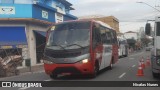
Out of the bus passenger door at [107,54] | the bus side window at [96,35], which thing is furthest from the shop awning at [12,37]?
the bus side window at [96,35]

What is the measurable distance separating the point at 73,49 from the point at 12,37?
1632cm

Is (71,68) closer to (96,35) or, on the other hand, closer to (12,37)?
(96,35)

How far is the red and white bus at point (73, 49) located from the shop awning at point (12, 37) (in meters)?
14.7

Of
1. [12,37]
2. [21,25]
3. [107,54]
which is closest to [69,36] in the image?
[107,54]

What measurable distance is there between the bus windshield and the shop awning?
14732mm

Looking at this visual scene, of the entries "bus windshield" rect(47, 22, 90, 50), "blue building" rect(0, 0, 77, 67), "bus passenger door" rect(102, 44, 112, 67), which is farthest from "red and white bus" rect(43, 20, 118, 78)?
"blue building" rect(0, 0, 77, 67)

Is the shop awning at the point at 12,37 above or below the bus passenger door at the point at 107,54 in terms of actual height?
above

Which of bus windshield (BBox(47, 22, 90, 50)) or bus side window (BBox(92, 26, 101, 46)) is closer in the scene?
bus windshield (BBox(47, 22, 90, 50))

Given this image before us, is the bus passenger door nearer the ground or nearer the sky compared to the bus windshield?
nearer the ground

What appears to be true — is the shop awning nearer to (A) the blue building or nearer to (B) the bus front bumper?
(A) the blue building

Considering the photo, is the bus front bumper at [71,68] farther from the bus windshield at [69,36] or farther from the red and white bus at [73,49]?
the bus windshield at [69,36]

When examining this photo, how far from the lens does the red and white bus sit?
54.1ft

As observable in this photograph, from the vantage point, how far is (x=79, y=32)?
57.3ft

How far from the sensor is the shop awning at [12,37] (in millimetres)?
31719
